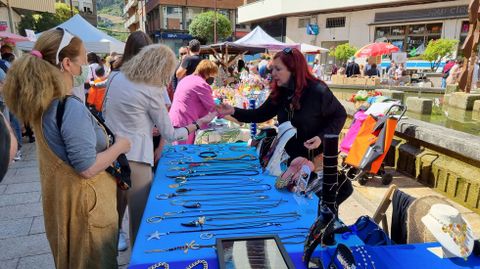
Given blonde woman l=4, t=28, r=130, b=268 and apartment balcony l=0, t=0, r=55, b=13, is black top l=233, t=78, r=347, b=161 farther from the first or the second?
apartment balcony l=0, t=0, r=55, b=13

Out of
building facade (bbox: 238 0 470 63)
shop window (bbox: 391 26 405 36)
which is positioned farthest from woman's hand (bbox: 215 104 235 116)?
shop window (bbox: 391 26 405 36)

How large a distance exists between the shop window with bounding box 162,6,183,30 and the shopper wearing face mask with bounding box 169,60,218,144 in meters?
41.5

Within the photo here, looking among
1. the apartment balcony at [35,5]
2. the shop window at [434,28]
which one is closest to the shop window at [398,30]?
the shop window at [434,28]

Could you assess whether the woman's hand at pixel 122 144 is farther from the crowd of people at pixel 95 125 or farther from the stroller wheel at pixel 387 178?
the stroller wheel at pixel 387 178

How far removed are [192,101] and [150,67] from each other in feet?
5.02

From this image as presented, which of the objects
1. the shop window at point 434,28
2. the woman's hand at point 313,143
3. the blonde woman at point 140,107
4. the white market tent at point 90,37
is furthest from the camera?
the shop window at point 434,28

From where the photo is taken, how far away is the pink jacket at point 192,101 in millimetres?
3661

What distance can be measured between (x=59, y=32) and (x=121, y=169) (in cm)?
78

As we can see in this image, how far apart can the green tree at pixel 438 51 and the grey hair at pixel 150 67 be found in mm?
19971

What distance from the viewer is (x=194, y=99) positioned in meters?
3.69

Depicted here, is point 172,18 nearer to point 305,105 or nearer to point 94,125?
point 305,105

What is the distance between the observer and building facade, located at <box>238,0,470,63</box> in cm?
2336

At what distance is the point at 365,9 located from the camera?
28109 millimetres

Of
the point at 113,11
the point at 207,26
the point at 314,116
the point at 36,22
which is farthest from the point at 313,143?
the point at 113,11
